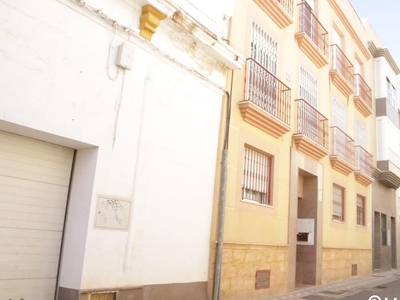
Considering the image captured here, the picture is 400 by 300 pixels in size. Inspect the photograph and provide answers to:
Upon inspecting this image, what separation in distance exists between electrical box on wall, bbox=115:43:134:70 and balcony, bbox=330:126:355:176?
323 inches

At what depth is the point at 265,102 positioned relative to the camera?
8.97 m

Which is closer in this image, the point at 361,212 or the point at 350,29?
the point at 350,29

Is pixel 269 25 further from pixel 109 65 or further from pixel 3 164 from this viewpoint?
pixel 3 164

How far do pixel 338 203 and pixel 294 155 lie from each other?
3.99 meters

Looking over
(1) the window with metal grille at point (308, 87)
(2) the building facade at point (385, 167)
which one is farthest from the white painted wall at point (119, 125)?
(2) the building facade at point (385, 167)

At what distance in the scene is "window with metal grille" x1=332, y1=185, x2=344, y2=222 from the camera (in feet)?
41.9

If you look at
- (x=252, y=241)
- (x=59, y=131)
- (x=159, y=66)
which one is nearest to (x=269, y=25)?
(x=159, y=66)

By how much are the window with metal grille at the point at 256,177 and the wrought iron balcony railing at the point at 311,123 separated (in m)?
1.76

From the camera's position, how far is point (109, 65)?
18.4ft

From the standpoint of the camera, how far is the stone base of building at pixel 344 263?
1152 centimetres

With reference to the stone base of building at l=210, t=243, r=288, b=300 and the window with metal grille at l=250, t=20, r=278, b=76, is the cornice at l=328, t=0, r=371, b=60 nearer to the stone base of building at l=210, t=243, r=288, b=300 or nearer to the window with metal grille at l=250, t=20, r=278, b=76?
the window with metal grille at l=250, t=20, r=278, b=76

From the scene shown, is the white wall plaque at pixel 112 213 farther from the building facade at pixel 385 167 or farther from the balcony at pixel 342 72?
the building facade at pixel 385 167

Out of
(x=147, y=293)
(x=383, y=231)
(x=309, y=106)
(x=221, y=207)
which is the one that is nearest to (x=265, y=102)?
(x=309, y=106)

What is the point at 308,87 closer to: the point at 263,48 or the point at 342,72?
the point at 263,48
